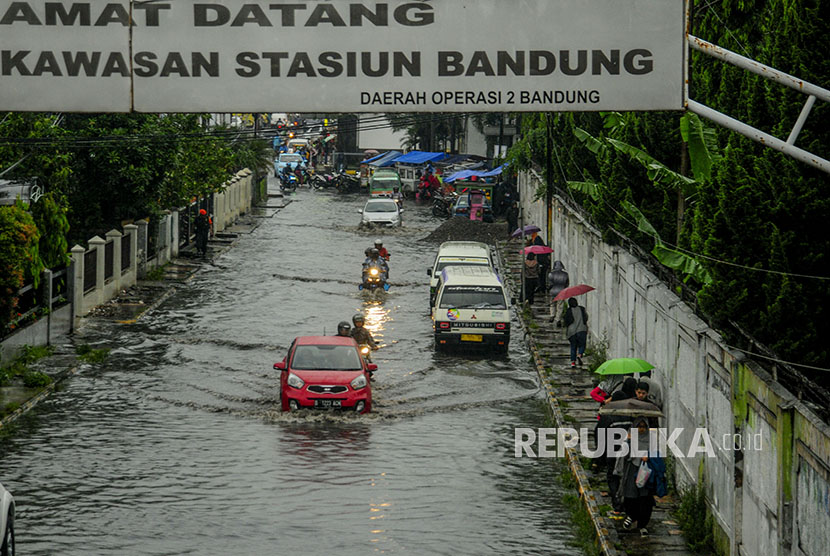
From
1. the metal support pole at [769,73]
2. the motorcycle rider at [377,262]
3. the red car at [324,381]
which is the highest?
the metal support pole at [769,73]

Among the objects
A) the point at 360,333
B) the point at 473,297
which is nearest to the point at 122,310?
the point at 473,297

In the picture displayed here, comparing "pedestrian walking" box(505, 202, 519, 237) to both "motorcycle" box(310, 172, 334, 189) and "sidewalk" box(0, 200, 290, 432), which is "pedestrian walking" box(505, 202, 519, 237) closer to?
"sidewalk" box(0, 200, 290, 432)

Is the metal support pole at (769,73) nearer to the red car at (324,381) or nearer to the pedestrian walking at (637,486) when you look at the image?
the pedestrian walking at (637,486)

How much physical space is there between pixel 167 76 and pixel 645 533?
8.73 meters

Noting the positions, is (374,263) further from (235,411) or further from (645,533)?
(645,533)

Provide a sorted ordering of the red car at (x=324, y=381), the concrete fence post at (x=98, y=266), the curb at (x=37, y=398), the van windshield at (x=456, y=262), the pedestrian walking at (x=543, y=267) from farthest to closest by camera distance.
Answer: the pedestrian walking at (x=543, y=267), the van windshield at (x=456, y=262), the concrete fence post at (x=98, y=266), the red car at (x=324, y=381), the curb at (x=37, y=398)

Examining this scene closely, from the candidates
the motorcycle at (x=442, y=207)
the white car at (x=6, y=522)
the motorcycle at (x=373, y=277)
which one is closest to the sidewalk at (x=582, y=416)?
the motorcycle at (x=373, y=277)

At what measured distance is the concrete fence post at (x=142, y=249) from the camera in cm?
4078

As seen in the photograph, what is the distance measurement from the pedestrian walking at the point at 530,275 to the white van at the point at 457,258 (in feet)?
4.36

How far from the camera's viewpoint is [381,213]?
59000 millimetres

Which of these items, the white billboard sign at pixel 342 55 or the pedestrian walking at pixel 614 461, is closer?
the white billboard sign at pixel 342 55

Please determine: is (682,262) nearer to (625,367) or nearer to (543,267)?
(625,367)

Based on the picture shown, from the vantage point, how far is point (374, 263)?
3978cm

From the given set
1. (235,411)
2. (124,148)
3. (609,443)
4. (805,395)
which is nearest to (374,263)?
(124,148)
